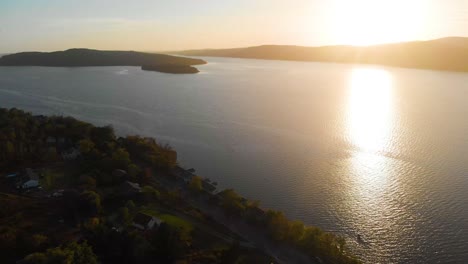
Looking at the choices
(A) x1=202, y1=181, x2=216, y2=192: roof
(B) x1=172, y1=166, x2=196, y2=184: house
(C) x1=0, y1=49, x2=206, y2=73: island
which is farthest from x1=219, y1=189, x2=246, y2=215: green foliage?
(C) x1=0, y1=49, x2=206, y2=73: island

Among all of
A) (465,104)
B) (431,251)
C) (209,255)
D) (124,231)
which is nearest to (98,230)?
(124,231)

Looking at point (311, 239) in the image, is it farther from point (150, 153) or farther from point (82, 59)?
point (82, 59)

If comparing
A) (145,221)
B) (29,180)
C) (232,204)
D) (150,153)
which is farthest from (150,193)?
(29,180)

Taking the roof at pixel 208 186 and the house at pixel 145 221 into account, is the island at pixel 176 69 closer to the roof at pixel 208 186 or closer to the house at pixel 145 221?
the roof at pixel 208 186

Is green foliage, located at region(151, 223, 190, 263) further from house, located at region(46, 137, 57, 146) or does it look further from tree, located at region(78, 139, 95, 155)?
house, located at region(46, 137, 57, 146)

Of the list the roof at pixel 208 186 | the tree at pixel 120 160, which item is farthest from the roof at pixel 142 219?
the tree at pixel 120 160
